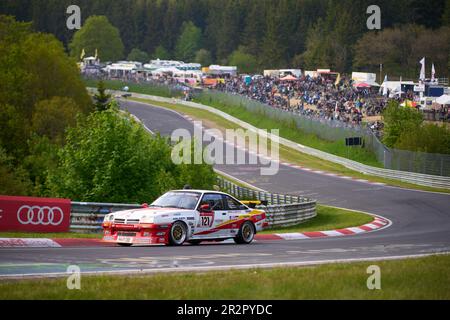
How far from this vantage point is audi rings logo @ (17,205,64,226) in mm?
22266

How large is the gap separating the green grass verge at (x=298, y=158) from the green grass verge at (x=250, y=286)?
36.2 meters

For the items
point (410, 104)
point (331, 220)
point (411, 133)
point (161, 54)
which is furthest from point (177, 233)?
point (161, 54)

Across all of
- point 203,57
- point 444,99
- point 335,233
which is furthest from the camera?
point 203,57

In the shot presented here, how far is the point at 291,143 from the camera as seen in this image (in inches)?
2707

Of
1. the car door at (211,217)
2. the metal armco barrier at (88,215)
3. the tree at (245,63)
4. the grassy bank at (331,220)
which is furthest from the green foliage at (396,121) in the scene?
the tree at (245,63)

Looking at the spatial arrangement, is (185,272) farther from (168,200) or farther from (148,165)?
(148,165)

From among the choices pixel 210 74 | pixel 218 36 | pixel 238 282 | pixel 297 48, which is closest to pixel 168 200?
pixel 238 282

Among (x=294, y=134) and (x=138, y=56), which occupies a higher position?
(x=138, y=56)

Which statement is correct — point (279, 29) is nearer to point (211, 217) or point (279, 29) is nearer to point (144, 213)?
A: point (211, 217)

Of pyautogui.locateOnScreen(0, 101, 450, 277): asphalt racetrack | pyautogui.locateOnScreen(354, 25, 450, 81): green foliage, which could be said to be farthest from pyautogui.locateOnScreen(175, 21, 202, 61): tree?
pyautogui.locateOnScreen(0, 101, 450, 277): asphalt racetrack

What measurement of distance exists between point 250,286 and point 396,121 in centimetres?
4957

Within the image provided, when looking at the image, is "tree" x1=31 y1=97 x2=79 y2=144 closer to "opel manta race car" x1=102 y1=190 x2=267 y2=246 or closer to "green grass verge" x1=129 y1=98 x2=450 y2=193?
"green grass verge" x1=129 y1=98 x2=450 y2=193

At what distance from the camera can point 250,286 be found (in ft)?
39.4
